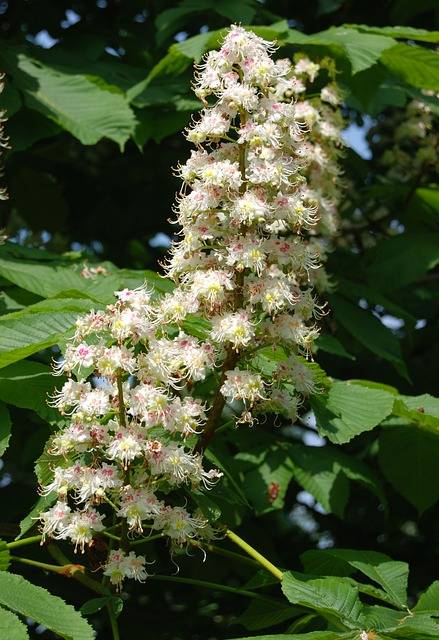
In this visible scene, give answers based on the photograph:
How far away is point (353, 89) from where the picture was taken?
12.2 ft

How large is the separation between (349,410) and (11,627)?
107 centimetres

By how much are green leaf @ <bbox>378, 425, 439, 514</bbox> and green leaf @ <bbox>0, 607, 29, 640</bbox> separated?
1.44 meters

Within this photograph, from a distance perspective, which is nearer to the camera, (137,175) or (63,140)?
(63,140)

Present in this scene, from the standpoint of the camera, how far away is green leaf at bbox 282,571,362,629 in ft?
7.09

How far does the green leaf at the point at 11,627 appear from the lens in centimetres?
188

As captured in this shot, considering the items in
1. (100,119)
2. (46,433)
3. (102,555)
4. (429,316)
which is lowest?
(429,316)

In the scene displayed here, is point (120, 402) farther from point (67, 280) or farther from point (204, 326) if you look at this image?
point (67, 280)

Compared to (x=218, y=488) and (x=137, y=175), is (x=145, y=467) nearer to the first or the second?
(x=218, y=488)

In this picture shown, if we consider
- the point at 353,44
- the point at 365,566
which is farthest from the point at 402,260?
the point at 365,566

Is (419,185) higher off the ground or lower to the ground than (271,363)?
lower

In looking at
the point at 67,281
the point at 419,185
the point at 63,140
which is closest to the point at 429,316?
the point at 419,185

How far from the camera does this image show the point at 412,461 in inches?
124

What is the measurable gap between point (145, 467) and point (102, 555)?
0.37 meters

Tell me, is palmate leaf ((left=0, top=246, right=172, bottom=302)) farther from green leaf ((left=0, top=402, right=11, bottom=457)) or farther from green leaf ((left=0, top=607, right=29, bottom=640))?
green leaf ((left=0, top=607, right=29, bottom=640))
